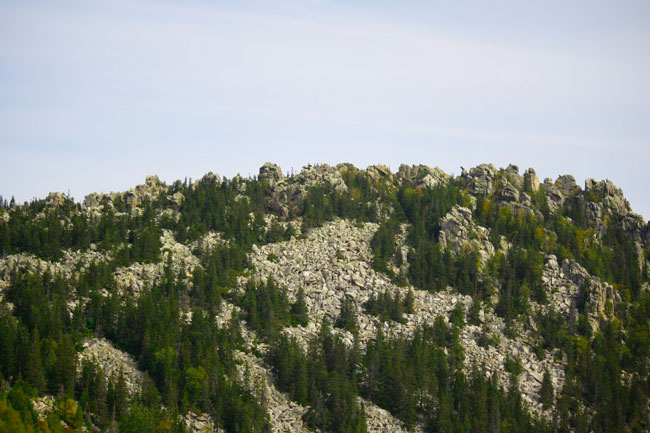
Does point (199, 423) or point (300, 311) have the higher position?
point (300, 311)

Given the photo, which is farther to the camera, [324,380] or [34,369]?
[324,380]

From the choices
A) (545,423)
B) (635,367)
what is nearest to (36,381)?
(545,423)

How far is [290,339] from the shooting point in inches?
6363

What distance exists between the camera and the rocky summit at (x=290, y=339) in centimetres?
13625

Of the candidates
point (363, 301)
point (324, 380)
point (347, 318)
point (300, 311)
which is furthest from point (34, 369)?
point (363, 301)

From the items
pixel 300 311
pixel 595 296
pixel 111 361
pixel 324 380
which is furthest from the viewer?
pixel 595 296

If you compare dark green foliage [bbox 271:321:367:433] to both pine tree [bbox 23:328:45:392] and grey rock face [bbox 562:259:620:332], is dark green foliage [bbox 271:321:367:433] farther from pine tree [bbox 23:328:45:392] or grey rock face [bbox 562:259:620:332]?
grey rock face [bbox 562:259:620:332]

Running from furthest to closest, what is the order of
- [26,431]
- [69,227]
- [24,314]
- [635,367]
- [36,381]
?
1. [69,227]
2. [635,367]
3. [24,314]
4. [36,381]
5. [26,431]

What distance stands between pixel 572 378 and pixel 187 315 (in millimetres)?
82329

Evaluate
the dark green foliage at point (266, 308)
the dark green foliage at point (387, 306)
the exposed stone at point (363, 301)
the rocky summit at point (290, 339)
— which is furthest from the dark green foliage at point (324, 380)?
the dark green foliage at point (387, 306)

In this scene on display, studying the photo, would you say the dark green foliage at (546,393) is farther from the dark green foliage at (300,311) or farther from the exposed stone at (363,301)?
the dark green foliage at (300,311)

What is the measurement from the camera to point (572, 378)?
168375mm

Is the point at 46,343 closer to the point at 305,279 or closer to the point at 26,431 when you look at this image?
the point at 26,431

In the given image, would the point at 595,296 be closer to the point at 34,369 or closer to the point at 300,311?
the point at 300,311
